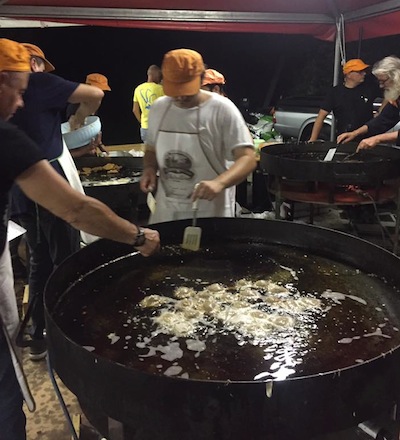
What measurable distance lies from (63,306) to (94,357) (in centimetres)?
58

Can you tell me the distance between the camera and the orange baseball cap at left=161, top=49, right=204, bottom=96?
2.32 meters

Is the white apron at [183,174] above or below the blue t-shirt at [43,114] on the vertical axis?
below

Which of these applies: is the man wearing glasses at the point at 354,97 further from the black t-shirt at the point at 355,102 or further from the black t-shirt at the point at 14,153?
the black t-shirt at the point at 14,153

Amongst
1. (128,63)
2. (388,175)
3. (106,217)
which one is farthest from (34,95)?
(128,63)

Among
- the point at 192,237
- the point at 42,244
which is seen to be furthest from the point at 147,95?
the point at 192,237

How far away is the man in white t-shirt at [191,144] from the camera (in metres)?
2.36

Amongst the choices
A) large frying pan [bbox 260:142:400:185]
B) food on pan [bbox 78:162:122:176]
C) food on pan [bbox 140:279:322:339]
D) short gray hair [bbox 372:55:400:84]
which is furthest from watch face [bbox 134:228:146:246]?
short gray hair [bbox 372:55:400:84]

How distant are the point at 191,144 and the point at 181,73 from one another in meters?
0.39

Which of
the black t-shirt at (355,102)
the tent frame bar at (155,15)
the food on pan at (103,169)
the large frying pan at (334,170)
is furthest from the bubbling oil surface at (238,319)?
the tent frame bar at (155,15)

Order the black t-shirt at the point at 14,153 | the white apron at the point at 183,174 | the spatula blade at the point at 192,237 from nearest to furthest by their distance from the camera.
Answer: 1. the black t-shirt at the point at 14,153
2. the spatula blade at the point at 192,237
3. the white apron at the point at 183,174

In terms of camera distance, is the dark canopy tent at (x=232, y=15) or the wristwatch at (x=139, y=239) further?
the dark canopy tent at (x=232, y=15)

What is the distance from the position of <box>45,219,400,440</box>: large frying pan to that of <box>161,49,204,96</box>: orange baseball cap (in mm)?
698

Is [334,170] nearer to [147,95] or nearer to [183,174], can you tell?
[183,174]

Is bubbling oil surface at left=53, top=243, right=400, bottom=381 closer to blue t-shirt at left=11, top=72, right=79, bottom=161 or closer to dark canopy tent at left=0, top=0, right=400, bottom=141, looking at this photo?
blue t-shirt at left=11, top=72, right=79, bottom=161
